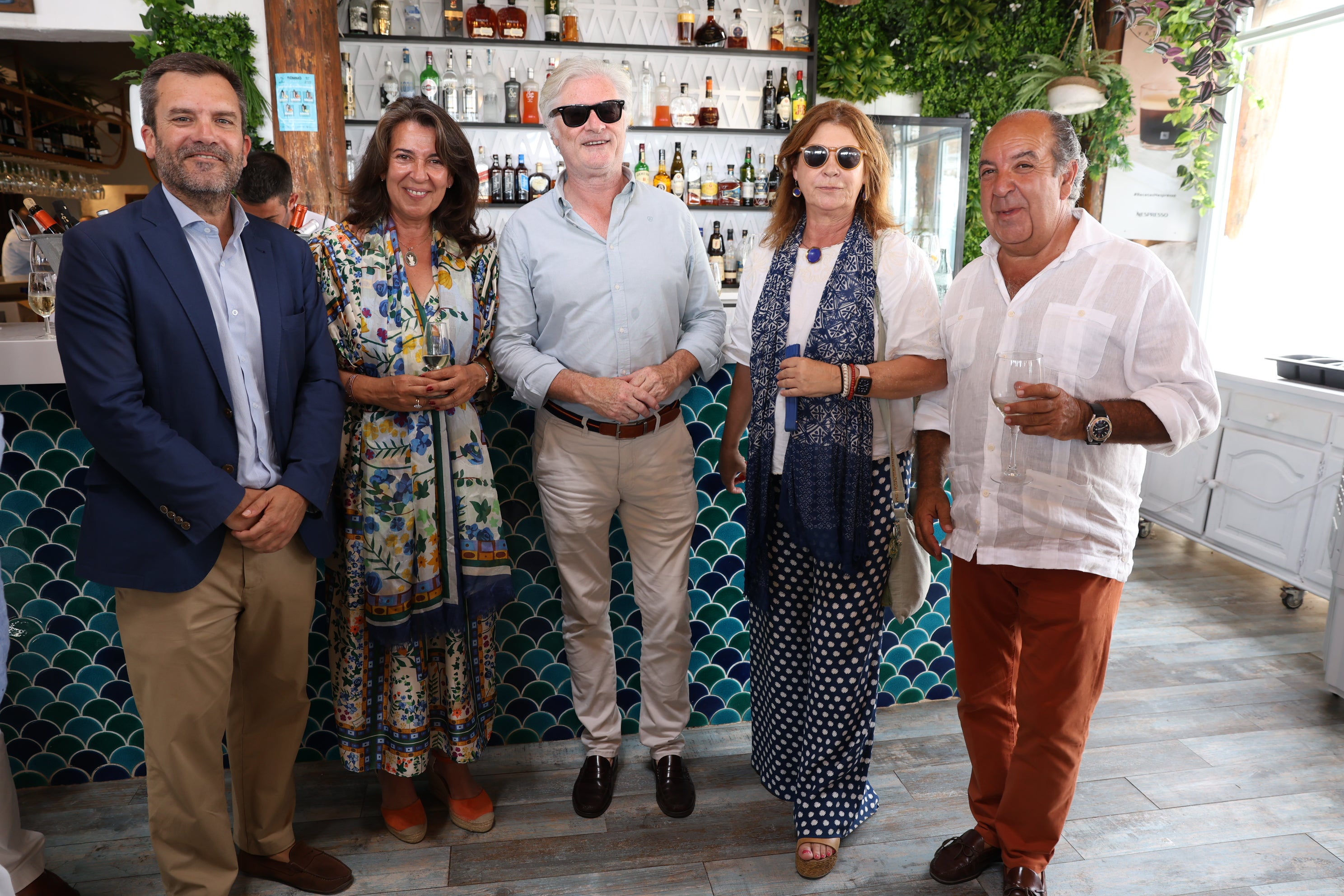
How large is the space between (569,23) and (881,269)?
411 cm

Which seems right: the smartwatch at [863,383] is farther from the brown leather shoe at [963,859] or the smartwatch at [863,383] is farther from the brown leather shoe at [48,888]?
the brown leather shoe at [48,888]

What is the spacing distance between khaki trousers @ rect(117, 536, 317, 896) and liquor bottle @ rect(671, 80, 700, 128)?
423 centimetres

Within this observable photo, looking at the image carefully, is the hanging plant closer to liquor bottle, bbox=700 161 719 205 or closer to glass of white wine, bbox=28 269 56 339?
liquor bottle, bbox=700 161 719 205

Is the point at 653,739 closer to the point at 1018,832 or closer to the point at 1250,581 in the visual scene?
the point at 1018,832

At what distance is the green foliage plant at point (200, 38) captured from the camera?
389 cm

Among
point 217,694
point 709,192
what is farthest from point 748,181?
point 217,694

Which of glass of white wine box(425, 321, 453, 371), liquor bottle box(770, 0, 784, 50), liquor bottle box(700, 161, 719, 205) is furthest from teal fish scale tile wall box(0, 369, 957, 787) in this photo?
liquor bottle box(770, 0, 784, 50)

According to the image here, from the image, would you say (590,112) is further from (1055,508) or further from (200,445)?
(1055,508)

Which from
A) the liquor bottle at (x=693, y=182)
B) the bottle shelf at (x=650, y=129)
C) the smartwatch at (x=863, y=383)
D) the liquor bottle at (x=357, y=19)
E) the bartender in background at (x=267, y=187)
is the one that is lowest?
the smartwatch at (x=863, y=383)

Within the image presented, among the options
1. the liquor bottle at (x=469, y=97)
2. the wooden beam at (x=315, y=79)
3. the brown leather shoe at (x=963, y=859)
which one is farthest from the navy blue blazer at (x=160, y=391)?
the liquor bottle at (x=469, y=97)

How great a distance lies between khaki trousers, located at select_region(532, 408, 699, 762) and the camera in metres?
2.12

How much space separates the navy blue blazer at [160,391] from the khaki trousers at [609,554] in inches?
23.2

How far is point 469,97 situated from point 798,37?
2.08 meters

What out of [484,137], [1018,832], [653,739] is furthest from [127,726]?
[484,137]
